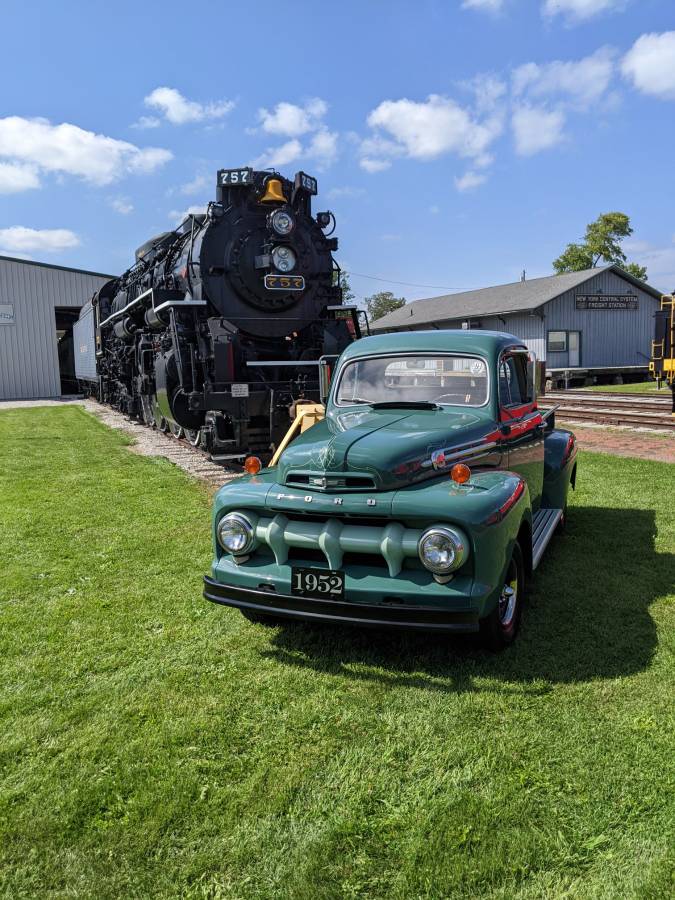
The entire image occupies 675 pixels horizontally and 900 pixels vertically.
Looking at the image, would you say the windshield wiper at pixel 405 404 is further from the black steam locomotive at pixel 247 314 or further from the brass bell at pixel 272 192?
the brass bell at pixel 272 192

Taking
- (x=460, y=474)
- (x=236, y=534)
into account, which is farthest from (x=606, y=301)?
(x=236, y=534)

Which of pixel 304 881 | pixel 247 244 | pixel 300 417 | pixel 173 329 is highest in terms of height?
pixel 247 244

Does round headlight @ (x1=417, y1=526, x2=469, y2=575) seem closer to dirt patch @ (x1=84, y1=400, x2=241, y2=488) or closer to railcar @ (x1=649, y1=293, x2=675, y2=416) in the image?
dirt patch @ (x1=84, y1=400, x2=241, y2=488)

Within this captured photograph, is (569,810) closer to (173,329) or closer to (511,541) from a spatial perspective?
(511,541)

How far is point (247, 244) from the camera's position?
10172 mm

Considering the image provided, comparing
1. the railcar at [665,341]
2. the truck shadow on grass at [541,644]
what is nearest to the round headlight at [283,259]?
the truck shadow on grass at [541,644]

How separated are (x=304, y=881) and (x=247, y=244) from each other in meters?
9.25

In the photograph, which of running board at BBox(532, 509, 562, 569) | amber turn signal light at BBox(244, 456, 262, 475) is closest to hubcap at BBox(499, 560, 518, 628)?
running board at BBox(532, 509, 562, 569)

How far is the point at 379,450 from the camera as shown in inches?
148

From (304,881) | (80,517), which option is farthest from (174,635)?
(80,517)

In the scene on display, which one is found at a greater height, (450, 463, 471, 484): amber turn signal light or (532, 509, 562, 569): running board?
(450, 463, 471, 484): amber turn signal light

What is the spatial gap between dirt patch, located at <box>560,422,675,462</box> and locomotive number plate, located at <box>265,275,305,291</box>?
5.32 metres

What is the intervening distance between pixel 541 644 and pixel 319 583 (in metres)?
1.40

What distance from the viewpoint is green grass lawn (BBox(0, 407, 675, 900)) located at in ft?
7.68
